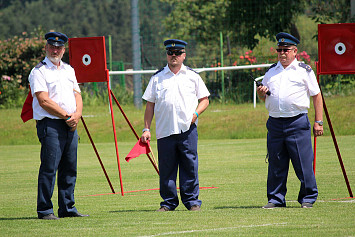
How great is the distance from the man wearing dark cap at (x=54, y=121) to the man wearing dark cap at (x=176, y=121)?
34.9 inches

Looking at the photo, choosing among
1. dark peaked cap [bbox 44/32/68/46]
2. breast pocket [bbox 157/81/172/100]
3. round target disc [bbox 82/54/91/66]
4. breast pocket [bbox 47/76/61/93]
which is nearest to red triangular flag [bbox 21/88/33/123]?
breast pocket [bbox 47/76/61/93]

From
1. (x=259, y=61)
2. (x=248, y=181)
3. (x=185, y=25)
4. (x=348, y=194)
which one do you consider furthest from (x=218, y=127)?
(x=185, y=25)

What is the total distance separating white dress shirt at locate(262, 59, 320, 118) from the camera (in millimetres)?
8039

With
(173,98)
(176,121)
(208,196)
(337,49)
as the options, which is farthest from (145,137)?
(337,49)

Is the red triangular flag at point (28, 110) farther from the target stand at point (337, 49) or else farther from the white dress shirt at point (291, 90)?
the target stand at point (337, 49)

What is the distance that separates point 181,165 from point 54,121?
1.50 metres

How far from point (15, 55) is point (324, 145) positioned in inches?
770

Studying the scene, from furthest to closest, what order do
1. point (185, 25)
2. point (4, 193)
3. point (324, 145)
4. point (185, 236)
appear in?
1. point (185, 25)
2. point (324, 145)
3. point (4, 193)
4. point (185, 236)

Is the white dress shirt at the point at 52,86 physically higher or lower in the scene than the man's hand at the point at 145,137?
higher

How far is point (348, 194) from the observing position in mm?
9312

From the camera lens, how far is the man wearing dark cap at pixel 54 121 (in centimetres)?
762

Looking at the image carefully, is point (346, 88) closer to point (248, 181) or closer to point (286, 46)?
point (248, 181)

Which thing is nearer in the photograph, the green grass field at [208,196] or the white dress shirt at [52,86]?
the green grass field at [208,196]

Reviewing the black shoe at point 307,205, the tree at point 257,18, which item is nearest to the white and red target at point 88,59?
the black shoe at point 307,205
